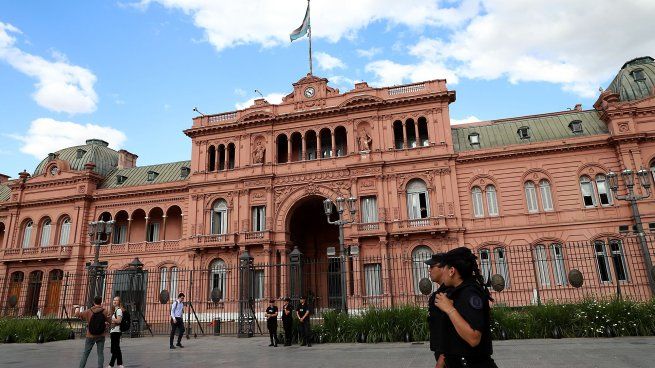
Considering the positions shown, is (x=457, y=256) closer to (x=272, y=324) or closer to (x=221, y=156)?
(x=272, y=324)

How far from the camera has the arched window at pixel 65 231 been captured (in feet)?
127

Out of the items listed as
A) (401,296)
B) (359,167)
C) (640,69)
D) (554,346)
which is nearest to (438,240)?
(401,296)

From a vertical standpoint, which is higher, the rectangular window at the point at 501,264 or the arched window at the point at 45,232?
the arched window at the point at 45,232

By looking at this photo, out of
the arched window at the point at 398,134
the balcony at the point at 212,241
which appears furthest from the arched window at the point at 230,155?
the arched window at the point at 398,134

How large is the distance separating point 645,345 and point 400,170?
806 inches

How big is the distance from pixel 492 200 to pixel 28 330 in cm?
2744

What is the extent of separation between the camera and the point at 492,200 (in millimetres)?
30141

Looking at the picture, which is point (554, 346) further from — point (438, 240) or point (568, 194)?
point (568, 194)

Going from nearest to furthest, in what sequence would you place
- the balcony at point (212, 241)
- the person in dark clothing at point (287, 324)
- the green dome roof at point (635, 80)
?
the person in dark clothing at point (287, 324)
the green dome roof at point (635, 80)
the balcony at point (212, 241)

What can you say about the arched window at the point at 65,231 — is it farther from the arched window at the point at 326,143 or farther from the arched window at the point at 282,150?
the arched window at the point at 326,143

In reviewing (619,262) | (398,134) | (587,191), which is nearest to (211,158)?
(398,134)

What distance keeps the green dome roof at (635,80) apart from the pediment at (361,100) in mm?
17137

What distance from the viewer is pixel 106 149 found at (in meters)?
45.8

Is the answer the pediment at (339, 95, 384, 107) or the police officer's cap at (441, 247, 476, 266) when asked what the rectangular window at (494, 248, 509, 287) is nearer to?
the pediment at (339, 95, 384, 107)
